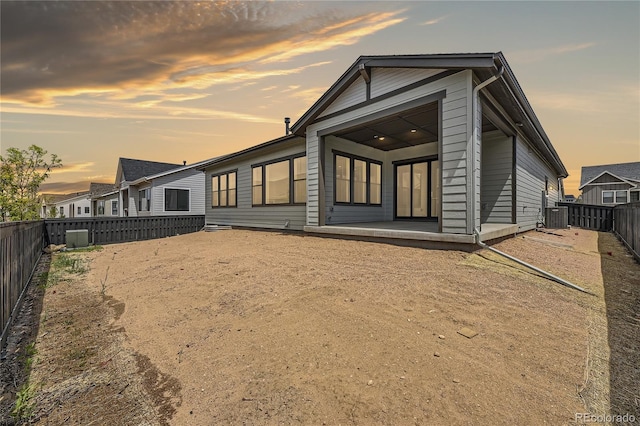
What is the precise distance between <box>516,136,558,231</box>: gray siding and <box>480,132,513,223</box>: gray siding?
38cm

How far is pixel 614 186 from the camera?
26.1 metres

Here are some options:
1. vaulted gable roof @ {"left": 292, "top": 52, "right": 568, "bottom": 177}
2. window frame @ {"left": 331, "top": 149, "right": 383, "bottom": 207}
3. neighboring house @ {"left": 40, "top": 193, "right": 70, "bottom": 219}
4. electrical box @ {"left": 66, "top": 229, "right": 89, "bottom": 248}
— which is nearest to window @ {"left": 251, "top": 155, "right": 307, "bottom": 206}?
window frame @ {"left": 331, "top": 149, "right": 383, "bottom": 207}

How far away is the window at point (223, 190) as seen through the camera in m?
14.4

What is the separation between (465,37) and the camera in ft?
26.3

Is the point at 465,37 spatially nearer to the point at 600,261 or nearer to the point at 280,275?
the point at 600,261

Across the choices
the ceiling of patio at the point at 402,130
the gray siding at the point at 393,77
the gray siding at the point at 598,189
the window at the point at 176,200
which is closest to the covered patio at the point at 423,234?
the ceiling of patio at the point at 402,130

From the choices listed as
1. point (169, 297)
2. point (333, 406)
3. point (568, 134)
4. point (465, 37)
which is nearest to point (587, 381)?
point (333, 406)

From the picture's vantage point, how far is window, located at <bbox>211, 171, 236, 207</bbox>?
1440 cm

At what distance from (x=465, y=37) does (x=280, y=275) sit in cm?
842

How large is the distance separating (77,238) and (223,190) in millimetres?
6403

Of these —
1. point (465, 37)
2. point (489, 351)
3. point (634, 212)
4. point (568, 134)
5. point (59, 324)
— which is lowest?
point (59, 324)

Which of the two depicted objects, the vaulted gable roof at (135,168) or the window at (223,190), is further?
the vaulted gable roof at (135,168)

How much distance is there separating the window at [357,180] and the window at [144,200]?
629 inches

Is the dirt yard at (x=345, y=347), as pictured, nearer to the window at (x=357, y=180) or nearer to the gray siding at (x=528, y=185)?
the gray siding at (x=528, y=185)
